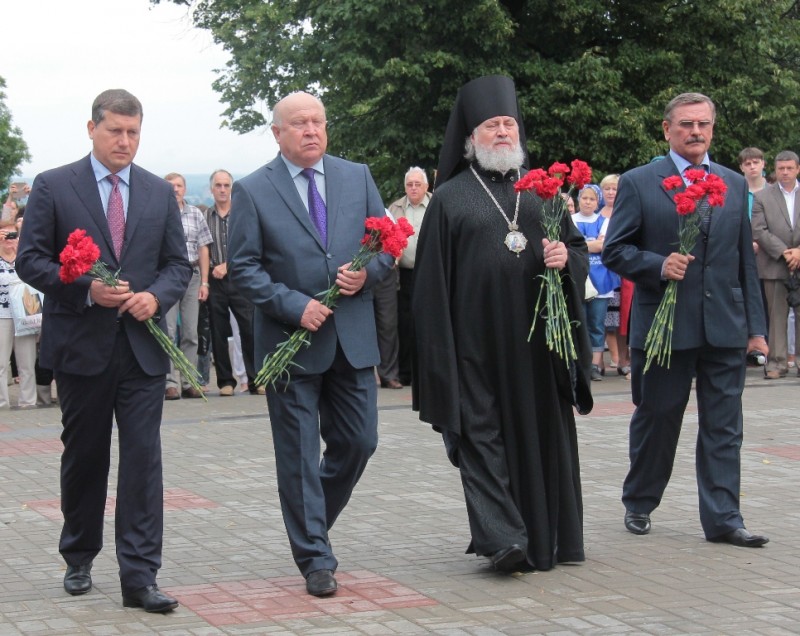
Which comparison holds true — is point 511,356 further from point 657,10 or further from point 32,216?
point 657,10

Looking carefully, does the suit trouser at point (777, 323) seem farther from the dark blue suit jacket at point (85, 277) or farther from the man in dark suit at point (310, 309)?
the dark blue suit jacket at point (85, 277)

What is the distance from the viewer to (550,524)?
690 centimetres

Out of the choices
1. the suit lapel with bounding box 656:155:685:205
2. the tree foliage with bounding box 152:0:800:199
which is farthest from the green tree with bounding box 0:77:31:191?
the suit lapel with bounding box 656:155:685:205

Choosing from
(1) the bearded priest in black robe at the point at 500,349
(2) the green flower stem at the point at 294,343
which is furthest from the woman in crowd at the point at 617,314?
(2) the green flower stem at the point at 294,343

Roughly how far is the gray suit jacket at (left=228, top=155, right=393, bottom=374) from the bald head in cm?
13

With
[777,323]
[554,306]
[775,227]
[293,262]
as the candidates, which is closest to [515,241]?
[554,306]

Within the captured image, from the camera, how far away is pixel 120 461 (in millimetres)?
6453

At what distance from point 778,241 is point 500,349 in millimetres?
8987

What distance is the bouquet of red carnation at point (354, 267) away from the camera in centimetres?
648

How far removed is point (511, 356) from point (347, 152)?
2266 centimetres

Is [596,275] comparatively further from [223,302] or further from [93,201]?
[93,201]

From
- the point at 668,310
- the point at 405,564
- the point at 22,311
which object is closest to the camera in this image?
the point at 405,564

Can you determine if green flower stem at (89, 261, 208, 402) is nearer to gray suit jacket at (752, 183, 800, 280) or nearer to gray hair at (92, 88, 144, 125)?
gray hair at (92, 88, 144, 125)

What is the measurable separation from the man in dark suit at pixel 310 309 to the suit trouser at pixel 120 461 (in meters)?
0.59
